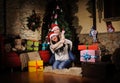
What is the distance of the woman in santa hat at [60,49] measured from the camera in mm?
6570

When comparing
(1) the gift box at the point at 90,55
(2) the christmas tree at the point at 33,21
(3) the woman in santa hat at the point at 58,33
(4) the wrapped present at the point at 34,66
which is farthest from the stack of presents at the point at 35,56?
(1) the gift box at the point at 90,55

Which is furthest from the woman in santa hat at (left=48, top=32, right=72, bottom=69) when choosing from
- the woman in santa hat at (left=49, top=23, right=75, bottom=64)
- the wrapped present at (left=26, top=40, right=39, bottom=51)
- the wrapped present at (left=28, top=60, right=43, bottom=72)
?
the wrapped present at (left=26, top=40, right=39, bottom=51)

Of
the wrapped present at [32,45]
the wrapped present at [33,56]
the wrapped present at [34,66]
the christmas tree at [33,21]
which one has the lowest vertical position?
the wrapped present at [34,66]

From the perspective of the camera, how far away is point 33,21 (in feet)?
25.3

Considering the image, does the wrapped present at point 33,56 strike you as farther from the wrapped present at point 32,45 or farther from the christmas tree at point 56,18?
the christmas tree at point 56,18

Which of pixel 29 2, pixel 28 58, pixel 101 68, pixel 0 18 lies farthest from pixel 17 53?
pixel 101 68

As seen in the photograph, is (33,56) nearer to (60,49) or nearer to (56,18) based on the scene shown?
(60,49)

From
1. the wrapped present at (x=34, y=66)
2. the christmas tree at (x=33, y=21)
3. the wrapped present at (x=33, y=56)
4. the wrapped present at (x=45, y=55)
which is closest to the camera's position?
the wrapped present at (x=34, y=66)

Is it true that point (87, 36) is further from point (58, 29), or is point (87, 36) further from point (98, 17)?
point (58, 29)

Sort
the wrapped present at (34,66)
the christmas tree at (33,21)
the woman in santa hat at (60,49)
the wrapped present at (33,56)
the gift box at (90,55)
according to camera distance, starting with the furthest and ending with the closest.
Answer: the christmas tree at (33,21) → the wrapped present at (33,56) → the woman in santa hat at (60,49) → the wrapped present at (34,66) → the gift box at (90,55)

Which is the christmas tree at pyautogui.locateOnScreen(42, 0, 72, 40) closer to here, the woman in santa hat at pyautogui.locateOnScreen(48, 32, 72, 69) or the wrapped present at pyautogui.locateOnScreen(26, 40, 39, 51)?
the woman in santa hat at pyautogui.locateOnScreen(48, 32, 72, 69)

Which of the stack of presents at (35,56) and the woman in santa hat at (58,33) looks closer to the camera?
the stack of presents at (35,56)

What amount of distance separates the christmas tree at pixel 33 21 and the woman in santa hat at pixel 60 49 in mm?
1137

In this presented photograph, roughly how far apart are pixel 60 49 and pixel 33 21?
1.60 m
